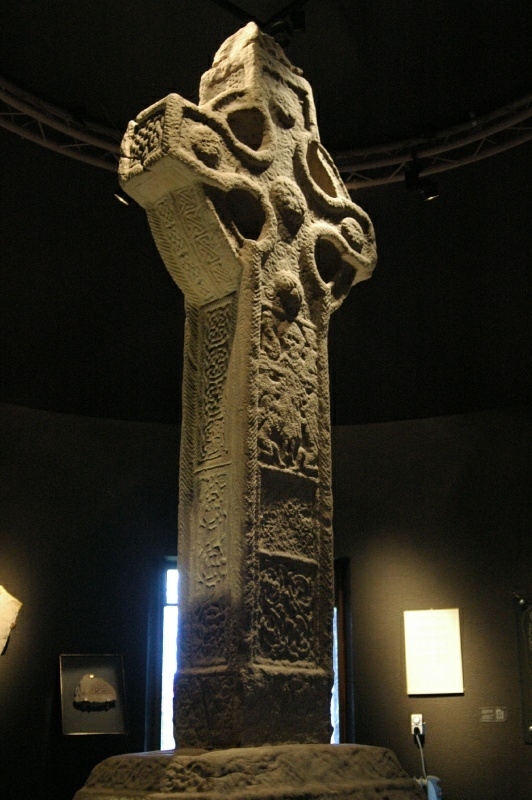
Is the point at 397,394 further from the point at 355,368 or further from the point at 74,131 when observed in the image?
the point at 74,131

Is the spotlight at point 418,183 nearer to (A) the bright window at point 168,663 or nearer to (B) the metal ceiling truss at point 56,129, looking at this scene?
(B) the metal ceiling truss at point 56,129

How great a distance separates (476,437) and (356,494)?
1162mm

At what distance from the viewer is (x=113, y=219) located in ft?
23.9

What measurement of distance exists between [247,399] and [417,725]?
181 inches

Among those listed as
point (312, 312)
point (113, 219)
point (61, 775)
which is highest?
point (113, 219)

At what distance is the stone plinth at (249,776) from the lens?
2727 mm

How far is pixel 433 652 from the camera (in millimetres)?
7184

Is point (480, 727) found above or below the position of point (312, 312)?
below

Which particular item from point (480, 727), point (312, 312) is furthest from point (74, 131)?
point (480, 727)

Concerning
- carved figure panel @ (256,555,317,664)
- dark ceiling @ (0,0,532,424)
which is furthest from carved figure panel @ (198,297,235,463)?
dark ceiling @ (0,0,532,424)

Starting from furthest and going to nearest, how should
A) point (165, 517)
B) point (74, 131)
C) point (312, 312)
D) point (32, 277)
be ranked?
1. point (165, 517)
2. point (32, 277)
3. point (74, 131)
4. point (312, 312)

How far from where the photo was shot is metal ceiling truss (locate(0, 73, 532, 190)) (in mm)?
6477

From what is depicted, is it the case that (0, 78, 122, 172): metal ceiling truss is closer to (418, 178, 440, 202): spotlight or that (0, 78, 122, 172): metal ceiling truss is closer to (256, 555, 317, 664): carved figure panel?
(418, 178, 440, 202): spotlight

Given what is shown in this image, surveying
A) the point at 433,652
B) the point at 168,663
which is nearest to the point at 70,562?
the point at 168,663
